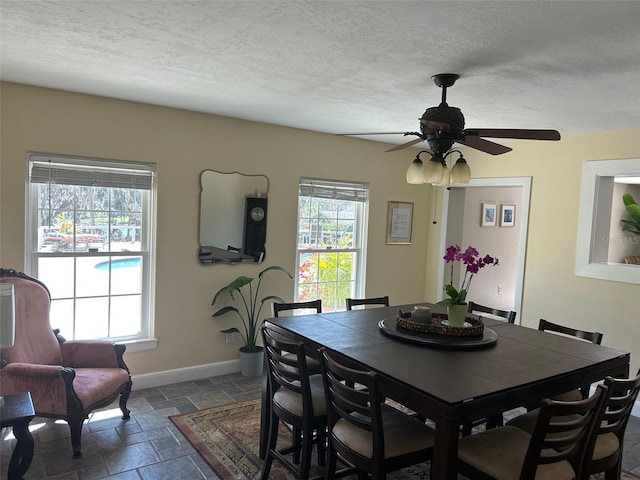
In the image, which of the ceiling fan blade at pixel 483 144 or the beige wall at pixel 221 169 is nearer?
the ceiling fan blade at pixel 483 144

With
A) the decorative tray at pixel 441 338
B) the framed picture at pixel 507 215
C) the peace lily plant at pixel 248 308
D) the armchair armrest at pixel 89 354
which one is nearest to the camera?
the decorative tray at pixel 441 338

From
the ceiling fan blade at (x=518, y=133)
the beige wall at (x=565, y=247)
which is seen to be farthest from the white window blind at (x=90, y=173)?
the beige wall at (x=565, y=247)

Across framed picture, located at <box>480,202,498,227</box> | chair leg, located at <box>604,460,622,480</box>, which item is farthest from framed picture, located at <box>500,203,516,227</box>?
chair leg, located at <box>604,460,622,480</box>

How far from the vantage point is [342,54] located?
2.44m

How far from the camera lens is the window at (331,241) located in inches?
191

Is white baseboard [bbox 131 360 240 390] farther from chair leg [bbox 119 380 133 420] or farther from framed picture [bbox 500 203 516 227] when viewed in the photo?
framed picture [bbox 500 203 516 227]

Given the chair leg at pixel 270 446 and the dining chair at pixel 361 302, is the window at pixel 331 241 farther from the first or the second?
the chair leg at pixel 270 446

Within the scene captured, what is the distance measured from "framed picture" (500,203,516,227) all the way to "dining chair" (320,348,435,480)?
4.42 metres

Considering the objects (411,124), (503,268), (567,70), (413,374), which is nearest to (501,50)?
(567,70)

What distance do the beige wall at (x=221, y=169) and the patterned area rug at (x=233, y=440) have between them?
31.6 inches

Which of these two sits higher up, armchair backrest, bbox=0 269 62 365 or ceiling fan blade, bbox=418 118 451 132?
ceiling fan blade, bbox=418 118 451 132

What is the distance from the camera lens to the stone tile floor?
273 cm

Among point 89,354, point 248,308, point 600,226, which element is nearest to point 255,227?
point 248,308

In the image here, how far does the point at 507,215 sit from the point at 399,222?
68.5 inches
